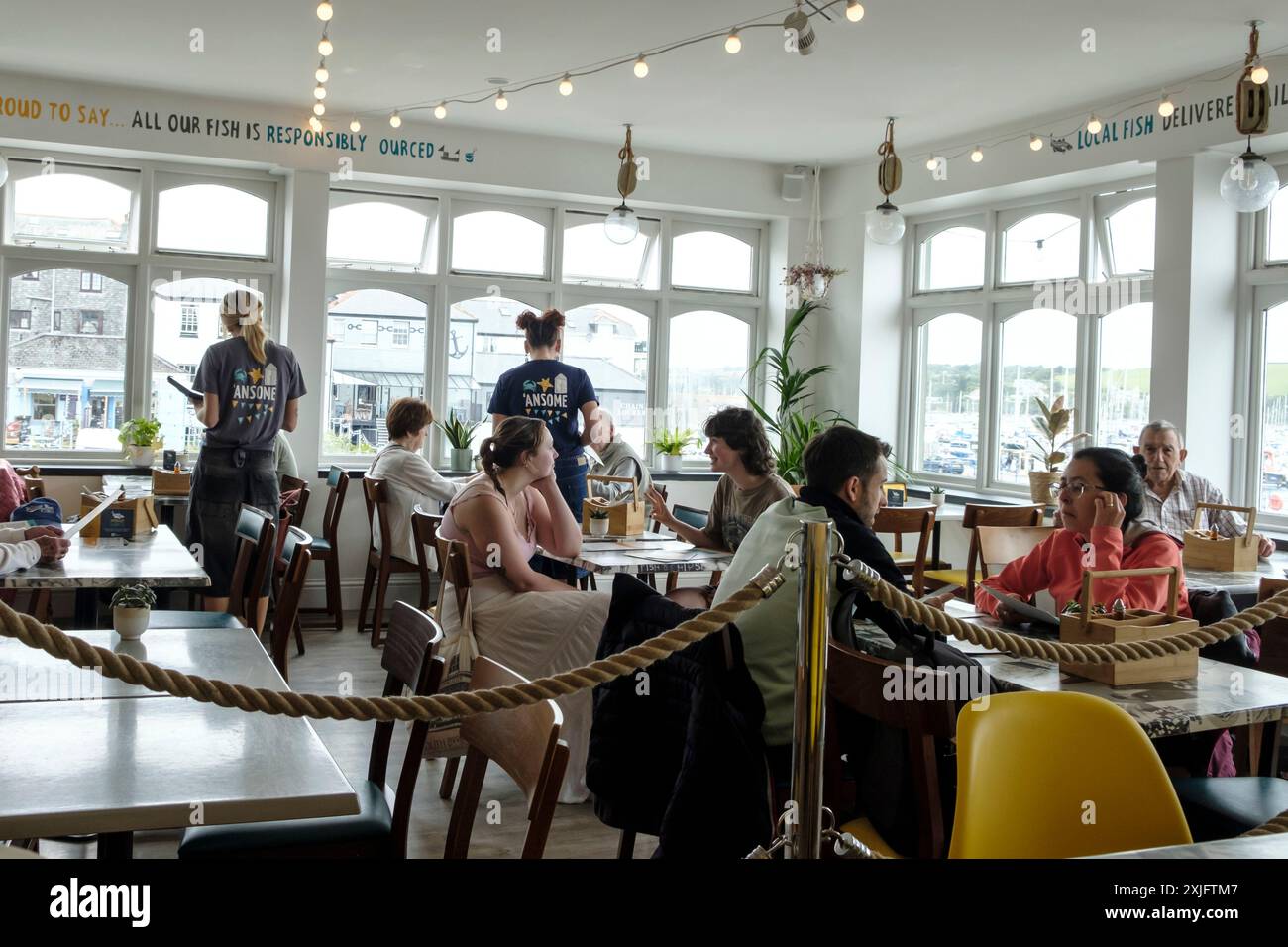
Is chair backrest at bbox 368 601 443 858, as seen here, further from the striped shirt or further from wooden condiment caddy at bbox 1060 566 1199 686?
the striped shirt

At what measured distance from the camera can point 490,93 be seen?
7254mm

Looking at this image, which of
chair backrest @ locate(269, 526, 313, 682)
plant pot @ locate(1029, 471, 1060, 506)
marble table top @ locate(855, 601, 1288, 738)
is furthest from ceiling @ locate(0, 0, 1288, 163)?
marble table top @ locate(855, 601, 1288, 738)

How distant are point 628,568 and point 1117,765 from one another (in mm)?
2928

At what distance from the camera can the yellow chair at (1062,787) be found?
196 cm

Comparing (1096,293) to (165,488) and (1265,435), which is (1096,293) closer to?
(1265,435)

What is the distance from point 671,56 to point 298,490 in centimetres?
335

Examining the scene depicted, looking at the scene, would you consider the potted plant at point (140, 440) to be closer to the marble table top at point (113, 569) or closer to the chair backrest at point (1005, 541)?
the marble table top at point (113, 569)

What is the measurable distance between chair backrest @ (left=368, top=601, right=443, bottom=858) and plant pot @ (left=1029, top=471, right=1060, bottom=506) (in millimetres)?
5502

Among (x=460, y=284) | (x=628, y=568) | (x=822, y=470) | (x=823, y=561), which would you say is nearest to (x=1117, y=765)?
(x=823, y=561)

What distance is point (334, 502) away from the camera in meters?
7.57

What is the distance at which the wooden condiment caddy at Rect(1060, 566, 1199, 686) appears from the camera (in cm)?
277

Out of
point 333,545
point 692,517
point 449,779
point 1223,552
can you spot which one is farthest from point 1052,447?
point 449,779

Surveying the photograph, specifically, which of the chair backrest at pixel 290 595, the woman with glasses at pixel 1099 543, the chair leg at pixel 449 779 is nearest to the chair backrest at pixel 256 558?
the chair backrest at pixel 290 595

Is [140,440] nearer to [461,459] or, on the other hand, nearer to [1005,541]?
[461,459]
